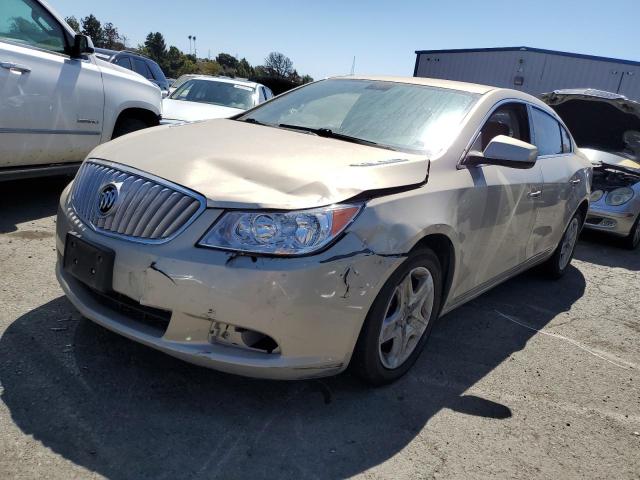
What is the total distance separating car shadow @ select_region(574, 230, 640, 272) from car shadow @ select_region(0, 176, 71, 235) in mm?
5917

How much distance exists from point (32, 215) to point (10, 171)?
50 cm

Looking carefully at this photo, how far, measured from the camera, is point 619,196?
714cm

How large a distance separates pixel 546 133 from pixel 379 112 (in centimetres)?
184

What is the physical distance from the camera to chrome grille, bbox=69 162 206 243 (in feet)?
7.39

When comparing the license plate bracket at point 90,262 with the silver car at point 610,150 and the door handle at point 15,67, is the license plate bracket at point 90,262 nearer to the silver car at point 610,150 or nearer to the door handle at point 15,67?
the door handle at point 15,67

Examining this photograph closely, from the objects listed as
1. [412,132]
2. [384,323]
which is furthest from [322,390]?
[412,132]

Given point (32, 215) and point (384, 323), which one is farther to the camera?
point (32, 215)

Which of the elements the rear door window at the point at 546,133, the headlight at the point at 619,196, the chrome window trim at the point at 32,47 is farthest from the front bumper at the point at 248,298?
the headlight at the point at 619,196

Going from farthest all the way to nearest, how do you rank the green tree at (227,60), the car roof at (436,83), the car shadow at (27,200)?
the green tree at (227,60), the car shadow at (27,200), the car roof at (436,83)

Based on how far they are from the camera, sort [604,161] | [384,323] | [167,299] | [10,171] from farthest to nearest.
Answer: [604,161]
[10,171]
[384,323]
[167,299]

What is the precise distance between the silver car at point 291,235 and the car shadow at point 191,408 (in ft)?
0.75

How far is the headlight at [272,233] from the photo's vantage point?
2172mm

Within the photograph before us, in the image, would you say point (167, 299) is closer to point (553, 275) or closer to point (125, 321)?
point (125, 321)

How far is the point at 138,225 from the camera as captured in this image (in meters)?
2.31
